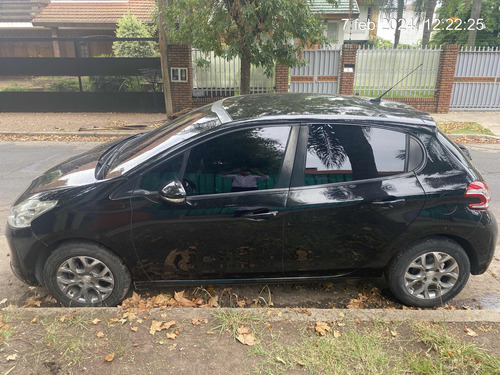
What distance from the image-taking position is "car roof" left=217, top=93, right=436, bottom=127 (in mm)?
3338

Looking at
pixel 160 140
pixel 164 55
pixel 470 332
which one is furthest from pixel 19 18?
pixel 470 332

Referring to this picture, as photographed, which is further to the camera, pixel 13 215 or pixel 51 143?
pixel 51 143

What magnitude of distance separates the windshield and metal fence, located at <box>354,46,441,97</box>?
39.6ft

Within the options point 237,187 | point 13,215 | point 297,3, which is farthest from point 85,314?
point 297,3

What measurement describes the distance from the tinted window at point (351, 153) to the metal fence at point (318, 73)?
1167 cm

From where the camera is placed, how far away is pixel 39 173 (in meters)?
7.26

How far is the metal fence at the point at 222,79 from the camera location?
45.9ft

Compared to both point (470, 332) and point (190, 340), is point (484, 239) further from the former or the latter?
point (190, 340)

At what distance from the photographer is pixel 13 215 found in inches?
129

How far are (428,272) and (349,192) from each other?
1007mm

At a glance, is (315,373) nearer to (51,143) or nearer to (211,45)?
(211,45)

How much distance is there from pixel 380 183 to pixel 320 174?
49cm

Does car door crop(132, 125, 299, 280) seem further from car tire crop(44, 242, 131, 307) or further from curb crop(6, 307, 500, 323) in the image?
curb crop(6, 307, 500, 323)

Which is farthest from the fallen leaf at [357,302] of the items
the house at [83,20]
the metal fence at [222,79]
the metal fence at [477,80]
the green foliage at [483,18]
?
the green foliage at [483,18]
